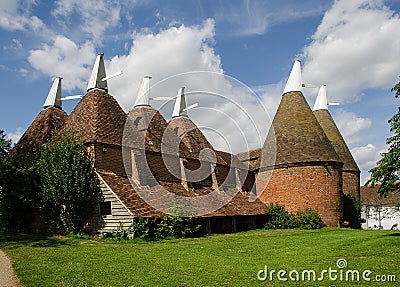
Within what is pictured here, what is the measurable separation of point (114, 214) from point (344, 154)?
21.9m

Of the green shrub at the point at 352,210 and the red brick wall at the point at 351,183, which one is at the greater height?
the red brick wall at the point at 351,183

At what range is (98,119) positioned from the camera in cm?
A: 1955

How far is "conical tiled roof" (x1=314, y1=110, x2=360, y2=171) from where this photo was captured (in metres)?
31.1

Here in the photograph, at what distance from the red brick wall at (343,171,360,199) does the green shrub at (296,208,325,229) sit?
848 centimetres

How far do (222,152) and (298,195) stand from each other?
8682 millimetres

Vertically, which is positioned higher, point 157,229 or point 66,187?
point 66,187

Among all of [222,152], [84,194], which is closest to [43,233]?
[84,194]

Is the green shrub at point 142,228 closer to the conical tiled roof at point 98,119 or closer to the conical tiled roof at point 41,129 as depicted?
the conical tiled roof at point 98,119

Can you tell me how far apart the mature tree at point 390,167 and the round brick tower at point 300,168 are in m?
7.81

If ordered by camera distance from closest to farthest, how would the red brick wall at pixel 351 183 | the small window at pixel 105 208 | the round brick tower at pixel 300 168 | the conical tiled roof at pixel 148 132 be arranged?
the small window at pixel 105 208 < the conical tiled roof at pixel 148 132 < the round brick tower at pixel 300 168 < the red brick wall at pixel 351 183

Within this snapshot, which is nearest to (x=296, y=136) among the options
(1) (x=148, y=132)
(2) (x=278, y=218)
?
(2) (x=278, y=218)

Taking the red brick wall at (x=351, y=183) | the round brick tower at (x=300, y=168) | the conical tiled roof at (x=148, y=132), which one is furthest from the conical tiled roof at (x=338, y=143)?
the conical tiled roof at (x=148, y=132)

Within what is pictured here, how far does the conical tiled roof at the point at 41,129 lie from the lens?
21.6m

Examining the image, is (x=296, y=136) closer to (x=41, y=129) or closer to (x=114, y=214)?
(x=114, y=214)
